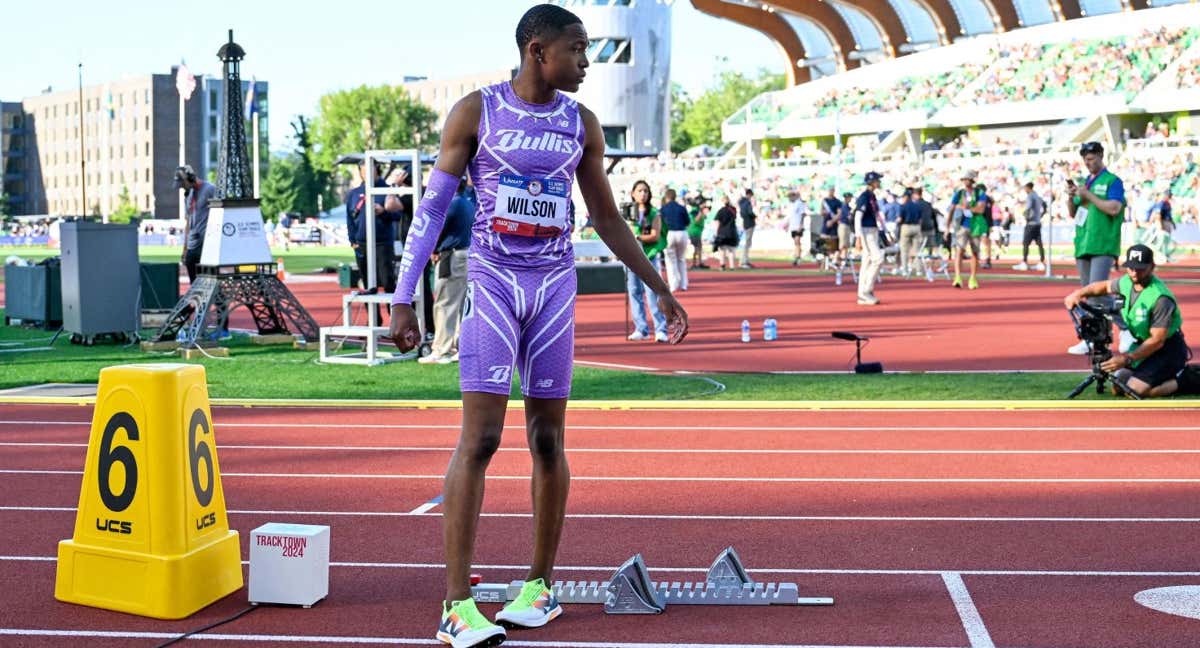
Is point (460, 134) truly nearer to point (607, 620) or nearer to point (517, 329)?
point (517, 329)

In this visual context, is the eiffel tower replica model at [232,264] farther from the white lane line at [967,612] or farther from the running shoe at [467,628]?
the running shoe at [467,628]

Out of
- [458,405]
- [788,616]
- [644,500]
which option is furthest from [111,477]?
[458,405]

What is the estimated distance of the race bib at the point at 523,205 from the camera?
508cm

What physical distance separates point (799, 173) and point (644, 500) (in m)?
56.9

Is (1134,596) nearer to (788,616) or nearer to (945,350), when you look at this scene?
(788,616)

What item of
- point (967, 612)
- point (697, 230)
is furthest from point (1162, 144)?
point (967, 612)

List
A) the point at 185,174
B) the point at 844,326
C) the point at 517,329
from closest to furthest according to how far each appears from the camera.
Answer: the point at 517,329 < the point at 185,174 < the point at 844,326

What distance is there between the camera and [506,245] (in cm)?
511

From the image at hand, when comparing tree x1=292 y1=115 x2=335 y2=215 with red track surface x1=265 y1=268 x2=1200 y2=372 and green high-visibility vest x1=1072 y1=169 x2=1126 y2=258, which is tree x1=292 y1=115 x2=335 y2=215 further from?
green high-visibility vest x1=1072 y1=169 x2=1126 y2=258

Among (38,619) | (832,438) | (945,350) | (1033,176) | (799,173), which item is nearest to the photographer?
(38,619)

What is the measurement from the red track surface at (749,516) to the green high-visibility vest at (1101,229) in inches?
122

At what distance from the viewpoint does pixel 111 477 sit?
5.55m

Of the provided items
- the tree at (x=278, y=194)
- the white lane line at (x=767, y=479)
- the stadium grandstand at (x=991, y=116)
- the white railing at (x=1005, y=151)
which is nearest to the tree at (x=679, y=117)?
the tree at (x=278, y=194)

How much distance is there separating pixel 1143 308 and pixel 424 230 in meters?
8.05
